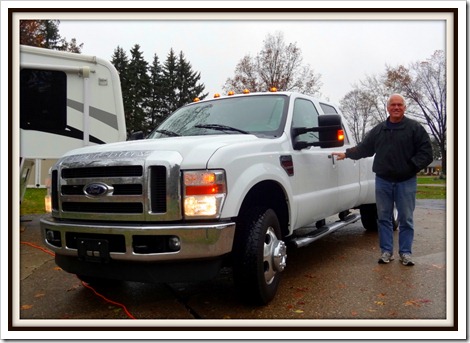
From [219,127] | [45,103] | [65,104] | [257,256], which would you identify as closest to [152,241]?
[257,256]

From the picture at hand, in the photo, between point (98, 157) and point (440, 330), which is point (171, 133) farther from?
point (440, 330)

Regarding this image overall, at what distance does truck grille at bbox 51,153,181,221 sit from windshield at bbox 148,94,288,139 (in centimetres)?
125

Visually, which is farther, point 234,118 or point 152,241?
point 234,118

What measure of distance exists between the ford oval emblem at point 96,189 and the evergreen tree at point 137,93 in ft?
97.8

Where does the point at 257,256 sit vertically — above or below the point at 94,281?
above

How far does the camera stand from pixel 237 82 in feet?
68.3

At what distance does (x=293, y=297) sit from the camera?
12.5 feet

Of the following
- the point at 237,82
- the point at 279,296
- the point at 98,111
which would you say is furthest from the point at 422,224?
the point at 237,82

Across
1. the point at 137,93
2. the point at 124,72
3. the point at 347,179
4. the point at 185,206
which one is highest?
the point at 124,72

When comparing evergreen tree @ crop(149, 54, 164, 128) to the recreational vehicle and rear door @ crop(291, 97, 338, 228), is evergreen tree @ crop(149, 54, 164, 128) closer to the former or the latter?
the recreational vehicle

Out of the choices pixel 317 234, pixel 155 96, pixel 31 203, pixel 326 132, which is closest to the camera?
pixel 326 132

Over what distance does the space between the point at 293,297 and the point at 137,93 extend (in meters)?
30.9

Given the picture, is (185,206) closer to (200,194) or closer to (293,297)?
(200,194)

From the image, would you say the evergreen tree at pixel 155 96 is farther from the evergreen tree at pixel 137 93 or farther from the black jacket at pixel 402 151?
the black jacket at pixel 402 151
